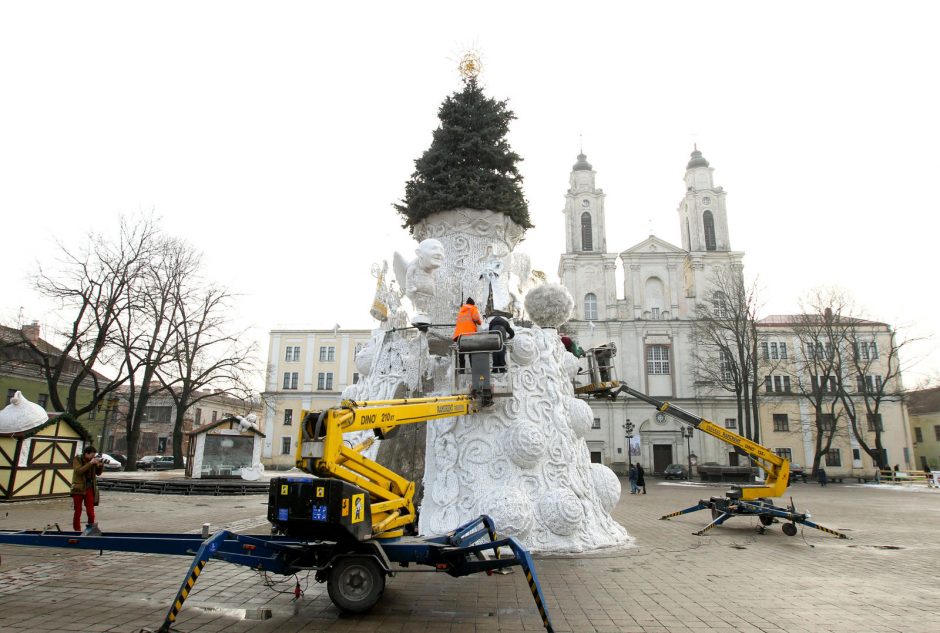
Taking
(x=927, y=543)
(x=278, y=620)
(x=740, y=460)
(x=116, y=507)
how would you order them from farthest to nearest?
(x=740, y=460)
(x=116, y=507)
(x=927, y=543)
(x=278, y=620)

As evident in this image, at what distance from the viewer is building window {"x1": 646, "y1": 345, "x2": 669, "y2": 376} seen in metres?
42.6

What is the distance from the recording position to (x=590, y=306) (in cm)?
4447

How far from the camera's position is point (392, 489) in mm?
6156

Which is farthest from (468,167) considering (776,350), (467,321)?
(776,350)

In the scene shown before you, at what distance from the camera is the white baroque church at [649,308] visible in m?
40.4

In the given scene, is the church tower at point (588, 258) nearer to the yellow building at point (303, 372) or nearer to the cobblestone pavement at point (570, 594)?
the yellow building at point (303, 372)

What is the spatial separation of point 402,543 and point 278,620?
4.26 feet

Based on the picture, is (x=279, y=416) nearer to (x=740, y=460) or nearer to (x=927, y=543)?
(x=740, y=460)

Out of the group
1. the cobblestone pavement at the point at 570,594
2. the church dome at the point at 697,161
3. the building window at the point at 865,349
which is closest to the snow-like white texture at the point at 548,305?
the cobblestone pavement at the point at 570,594

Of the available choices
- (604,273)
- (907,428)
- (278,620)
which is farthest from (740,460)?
(278,620)

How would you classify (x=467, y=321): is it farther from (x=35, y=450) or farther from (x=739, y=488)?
(x=35, y=450)

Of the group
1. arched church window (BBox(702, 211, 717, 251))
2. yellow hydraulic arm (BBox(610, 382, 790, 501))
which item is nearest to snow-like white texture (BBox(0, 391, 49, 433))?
yellow hydraulic arm (BBox(610, 382, 790, 501))

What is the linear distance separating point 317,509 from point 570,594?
3.05 metres

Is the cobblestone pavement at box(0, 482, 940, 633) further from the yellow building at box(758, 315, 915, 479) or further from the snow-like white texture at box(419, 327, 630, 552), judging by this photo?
the yellow building at box(758, 315, 915, 479)
